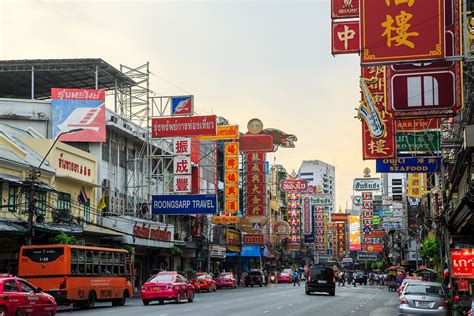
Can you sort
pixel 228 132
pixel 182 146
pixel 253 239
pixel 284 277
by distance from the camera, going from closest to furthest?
pixel 182 146 → pixel 228 132 → pixel 253 239 → pixel 284 277

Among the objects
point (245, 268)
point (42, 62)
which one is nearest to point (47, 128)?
point (42, 62)

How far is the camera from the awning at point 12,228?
32875mm

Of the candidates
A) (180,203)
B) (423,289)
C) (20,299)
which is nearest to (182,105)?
(180,203)

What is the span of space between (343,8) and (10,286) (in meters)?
14.1

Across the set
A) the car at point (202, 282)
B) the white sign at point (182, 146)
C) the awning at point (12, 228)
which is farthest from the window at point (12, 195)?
the car at point (202, 282)

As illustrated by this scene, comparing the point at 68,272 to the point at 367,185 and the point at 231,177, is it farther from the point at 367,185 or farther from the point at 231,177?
the point at 367,185

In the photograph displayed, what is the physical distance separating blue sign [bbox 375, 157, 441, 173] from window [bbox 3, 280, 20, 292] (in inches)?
647

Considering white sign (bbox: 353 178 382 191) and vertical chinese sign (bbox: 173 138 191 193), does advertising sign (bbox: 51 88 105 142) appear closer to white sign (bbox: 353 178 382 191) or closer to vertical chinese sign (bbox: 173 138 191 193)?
vertical chinese sign (bbox: 173 138 191 193)

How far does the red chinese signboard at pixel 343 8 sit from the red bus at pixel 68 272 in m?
15.3

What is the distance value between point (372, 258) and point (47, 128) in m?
156

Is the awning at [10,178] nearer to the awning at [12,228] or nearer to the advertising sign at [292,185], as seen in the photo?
the awning at [12,228]

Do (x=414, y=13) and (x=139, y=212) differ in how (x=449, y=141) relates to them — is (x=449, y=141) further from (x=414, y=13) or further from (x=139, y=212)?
(x=139, y=212)

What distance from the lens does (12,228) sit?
33.8 m

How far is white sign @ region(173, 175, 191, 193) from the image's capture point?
175 feet
